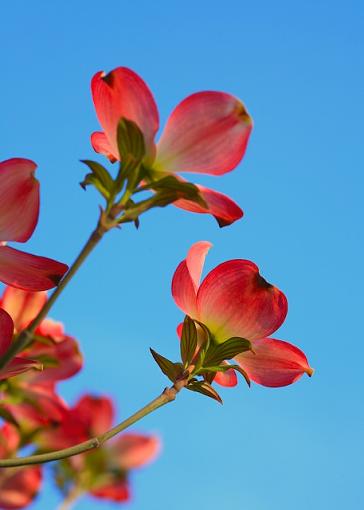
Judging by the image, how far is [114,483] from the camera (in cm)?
202

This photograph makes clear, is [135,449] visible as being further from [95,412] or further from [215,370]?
[215,370]

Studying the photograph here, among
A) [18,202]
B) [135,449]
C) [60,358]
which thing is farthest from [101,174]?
[135,449]

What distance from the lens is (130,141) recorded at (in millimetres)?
651

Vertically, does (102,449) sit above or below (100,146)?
below

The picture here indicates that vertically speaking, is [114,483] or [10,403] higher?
[10,403]

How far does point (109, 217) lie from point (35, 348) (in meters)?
Result: 0.62

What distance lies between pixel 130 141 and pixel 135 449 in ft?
5.39

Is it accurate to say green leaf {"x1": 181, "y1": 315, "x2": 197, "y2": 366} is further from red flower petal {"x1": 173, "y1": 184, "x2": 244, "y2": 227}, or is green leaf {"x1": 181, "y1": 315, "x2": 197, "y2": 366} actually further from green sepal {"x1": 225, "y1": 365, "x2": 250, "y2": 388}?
red flower petal {"x1": 173, "y1": 184, "x2": 244, "y2": 227}

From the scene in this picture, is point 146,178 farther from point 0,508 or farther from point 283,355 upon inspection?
point 0,508

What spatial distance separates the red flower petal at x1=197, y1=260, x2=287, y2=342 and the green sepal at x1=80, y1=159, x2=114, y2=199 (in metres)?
0.19

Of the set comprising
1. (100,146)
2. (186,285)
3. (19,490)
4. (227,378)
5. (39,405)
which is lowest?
(19,490)

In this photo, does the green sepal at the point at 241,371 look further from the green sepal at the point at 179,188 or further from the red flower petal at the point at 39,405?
the red flower petal at the point at 39,405

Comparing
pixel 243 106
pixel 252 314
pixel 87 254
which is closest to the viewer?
pixel 87 254

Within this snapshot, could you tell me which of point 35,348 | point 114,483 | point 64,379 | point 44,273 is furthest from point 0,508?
→ point 44,273
